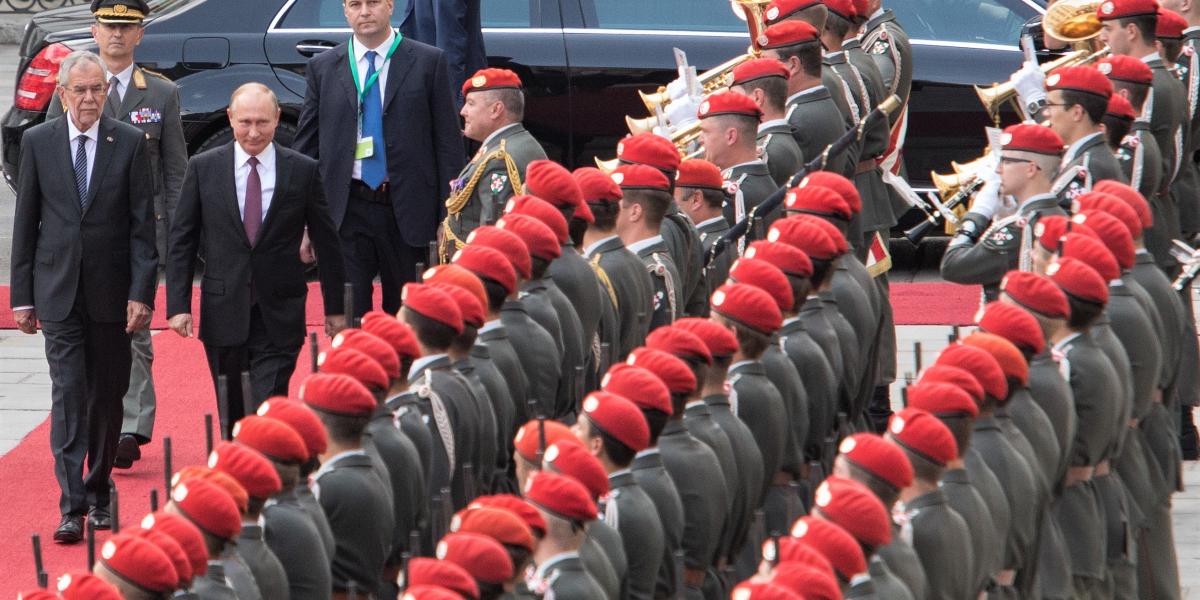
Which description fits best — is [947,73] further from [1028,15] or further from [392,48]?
[392,48]

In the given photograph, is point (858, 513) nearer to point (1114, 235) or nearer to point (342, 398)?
point (342, 398)

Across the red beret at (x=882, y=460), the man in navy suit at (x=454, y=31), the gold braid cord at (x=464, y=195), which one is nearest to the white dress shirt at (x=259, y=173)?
the gold braid cord at (x=464, y=195)

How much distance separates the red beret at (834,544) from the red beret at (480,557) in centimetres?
65

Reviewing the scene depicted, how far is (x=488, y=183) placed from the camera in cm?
834

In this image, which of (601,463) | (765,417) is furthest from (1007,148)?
(601,463)

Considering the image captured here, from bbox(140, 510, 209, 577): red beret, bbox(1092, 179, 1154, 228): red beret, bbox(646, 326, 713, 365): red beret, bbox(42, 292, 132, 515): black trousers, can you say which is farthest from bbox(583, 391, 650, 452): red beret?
bbox(42, 292, 132, 515): black trousers

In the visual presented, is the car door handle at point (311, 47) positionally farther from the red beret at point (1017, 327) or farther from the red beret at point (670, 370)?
the red beret at point (1017, 327)

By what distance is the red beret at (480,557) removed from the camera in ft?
14.8

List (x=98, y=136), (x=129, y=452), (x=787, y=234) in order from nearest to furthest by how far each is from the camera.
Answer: (x=787, y=234)
(x=98, y=136)
(x=129, y=452)

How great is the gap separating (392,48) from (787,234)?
100 inches

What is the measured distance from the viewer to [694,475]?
570 cm

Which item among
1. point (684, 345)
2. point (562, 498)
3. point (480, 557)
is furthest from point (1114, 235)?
point (480, 557)

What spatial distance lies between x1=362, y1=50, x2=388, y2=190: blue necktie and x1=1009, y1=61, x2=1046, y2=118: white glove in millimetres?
2741

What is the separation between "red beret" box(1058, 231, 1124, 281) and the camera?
6371 millimetres
